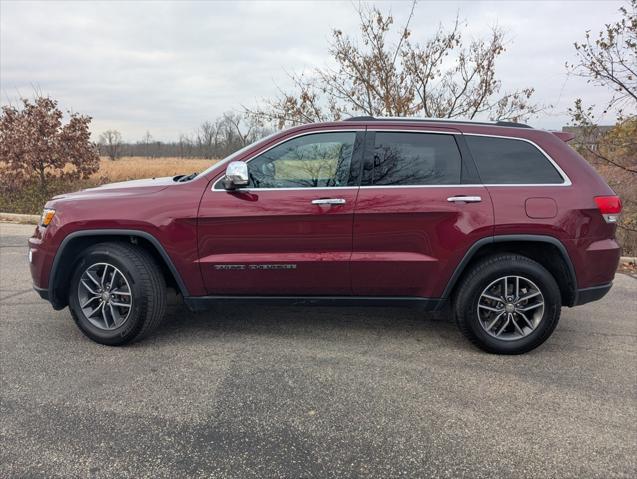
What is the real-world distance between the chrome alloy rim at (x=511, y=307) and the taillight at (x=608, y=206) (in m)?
0.76

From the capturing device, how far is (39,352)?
3.60m

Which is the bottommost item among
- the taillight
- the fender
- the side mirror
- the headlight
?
the fender

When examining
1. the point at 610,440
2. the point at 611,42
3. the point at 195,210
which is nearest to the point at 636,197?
the point at 611,42

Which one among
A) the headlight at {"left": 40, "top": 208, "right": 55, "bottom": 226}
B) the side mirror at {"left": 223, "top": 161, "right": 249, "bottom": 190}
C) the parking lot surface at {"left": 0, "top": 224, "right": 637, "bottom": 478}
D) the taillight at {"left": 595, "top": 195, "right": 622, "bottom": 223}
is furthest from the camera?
the headlight at {"left": 40, "top": 208, "right": 55, "bottom": 226}

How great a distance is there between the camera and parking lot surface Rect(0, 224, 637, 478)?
2.34 metres

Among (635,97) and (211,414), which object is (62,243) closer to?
(211,414)

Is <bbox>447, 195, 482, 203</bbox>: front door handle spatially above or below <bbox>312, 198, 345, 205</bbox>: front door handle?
above

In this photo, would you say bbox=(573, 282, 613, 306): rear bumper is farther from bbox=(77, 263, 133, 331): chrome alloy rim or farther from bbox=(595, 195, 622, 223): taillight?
bbox=(77, 263, 133, 331): chrome alloy rim

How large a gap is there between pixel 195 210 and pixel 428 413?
221cm

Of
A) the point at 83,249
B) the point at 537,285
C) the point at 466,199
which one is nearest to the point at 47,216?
the point at 83,249

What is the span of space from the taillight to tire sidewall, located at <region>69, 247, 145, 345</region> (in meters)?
3.58

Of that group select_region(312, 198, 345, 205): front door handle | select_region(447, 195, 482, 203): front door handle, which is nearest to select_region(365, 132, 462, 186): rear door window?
select_region(447, 195, 482, 203): front door handle

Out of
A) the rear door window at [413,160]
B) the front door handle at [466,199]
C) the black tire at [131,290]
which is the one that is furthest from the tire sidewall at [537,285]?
the black tire at [131,290]

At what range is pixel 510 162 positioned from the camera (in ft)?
11.8
